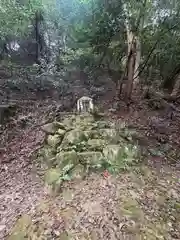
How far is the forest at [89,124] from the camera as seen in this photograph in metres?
4.28

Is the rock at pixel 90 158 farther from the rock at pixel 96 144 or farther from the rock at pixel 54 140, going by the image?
the rock at pixel 54 140

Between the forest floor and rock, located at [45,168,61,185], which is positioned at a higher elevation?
rock, located at [45,168,61,185]

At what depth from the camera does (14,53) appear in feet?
52.5

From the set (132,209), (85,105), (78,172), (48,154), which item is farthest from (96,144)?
(85,105)

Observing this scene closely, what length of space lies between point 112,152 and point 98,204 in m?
1.45

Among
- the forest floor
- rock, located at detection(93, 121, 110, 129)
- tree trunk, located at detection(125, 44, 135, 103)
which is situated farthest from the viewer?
tree trunk, located at detection(125, 44, 135, 103)

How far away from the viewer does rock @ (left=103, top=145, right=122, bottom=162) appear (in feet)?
18.2

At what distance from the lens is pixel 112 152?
18.5 ft

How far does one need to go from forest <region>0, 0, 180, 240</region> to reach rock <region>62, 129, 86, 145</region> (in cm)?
4

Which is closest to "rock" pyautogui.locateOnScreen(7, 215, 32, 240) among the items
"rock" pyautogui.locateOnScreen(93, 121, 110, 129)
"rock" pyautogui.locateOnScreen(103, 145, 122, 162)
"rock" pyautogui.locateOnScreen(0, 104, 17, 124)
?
"rock" pyautogui.locateOnScreen(103, 145, 122, 162)

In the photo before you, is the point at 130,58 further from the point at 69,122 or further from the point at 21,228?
the point at 21,228

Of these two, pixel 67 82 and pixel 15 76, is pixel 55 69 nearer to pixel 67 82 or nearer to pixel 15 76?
pixel 67 82

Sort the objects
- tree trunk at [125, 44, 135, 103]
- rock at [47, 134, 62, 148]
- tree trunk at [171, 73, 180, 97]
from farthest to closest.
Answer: tree trunk at [171, 73, 180, 97], tree trunk at [125, 44, 135, 103], rock at [47, 134, 62, 148]

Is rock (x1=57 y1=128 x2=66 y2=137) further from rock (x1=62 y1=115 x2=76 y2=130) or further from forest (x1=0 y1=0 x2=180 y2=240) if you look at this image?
rock (x1=62 y1=115 x2=76 y2=130)
